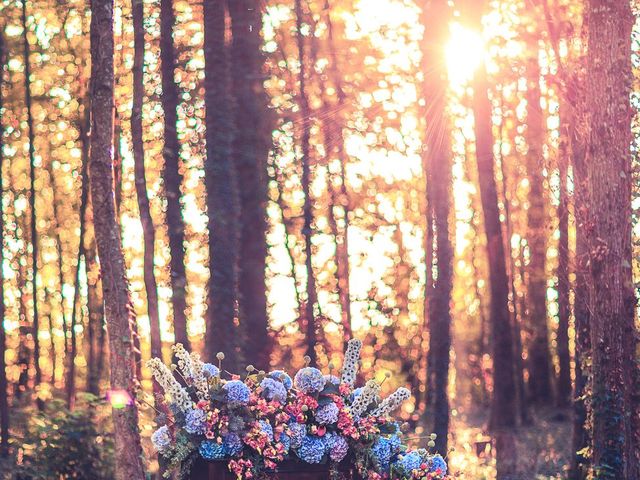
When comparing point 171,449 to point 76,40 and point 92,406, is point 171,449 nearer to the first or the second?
point 92,406

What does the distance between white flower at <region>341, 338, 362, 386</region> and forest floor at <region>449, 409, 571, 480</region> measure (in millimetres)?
7126

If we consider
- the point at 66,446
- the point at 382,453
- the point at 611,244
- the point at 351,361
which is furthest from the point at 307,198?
the point at 382,453

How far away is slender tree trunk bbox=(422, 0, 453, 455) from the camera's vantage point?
15258 millimetres

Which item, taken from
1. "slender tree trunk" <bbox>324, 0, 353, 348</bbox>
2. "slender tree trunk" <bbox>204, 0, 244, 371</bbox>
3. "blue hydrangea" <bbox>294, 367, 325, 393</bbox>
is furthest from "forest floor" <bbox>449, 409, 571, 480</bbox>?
"blue hydrangea" <bbox>294, 367, 325, 393</bbox>

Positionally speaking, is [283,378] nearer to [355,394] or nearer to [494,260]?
[355,394]

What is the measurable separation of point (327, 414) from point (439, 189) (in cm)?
870

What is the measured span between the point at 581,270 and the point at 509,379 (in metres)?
5.31

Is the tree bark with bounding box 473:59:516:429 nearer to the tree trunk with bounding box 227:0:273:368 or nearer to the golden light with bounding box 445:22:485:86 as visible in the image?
the golden light with bounding box 445:22:485:86

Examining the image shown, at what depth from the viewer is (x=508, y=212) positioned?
27.8 metres

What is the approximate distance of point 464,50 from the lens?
17.9 m

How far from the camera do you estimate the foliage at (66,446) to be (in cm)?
1430

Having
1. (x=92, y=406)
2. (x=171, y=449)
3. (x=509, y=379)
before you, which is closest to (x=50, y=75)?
(x=92, y=406)

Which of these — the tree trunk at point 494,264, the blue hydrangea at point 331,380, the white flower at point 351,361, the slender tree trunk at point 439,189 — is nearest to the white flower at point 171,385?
the blue hydrangea at point 331,380

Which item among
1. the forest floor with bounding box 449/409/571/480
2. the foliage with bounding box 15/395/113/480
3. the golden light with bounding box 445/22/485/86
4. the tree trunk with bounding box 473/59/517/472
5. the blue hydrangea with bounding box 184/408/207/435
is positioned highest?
the golden light with bounding box 445/22/485/86
